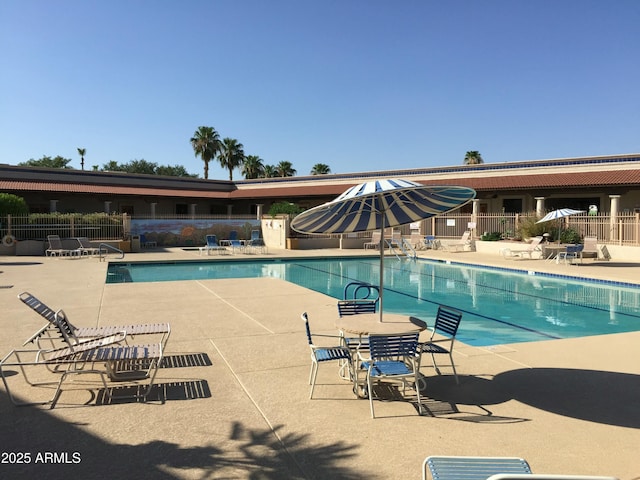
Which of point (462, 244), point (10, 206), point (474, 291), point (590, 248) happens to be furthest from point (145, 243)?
point (590, 248)

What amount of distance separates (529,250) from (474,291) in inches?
352

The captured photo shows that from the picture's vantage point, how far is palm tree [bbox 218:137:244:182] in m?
55.6

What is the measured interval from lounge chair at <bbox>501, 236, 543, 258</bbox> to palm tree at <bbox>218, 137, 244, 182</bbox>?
37.5 meters

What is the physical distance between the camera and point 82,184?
3428cm

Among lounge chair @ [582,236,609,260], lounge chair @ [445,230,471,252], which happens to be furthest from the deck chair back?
lounge chair @ [445,230,471,252]

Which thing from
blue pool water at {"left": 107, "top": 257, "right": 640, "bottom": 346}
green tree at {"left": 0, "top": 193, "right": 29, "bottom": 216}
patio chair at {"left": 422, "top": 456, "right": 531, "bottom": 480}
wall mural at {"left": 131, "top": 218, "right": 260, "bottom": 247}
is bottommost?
blue pool water at {"left": 107, "top": 257, "right": 640, "bottom": 346}

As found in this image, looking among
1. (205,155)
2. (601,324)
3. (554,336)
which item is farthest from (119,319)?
(205,155)

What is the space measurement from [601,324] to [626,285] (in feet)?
17.9

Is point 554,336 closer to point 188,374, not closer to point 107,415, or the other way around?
point 188,374

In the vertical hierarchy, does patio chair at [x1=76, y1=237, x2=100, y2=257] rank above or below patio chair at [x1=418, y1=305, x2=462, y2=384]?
above

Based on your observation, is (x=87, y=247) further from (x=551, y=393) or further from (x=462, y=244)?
(x=551, y=393)

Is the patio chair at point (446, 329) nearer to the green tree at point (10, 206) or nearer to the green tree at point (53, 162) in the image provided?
the green tree at point (10, 206)

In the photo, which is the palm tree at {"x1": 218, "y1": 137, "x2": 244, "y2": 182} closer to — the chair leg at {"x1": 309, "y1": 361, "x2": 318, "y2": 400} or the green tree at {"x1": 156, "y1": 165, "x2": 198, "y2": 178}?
the green tree at {"x1": 156, "y1": 165, "x2": 198, "y2": 178}

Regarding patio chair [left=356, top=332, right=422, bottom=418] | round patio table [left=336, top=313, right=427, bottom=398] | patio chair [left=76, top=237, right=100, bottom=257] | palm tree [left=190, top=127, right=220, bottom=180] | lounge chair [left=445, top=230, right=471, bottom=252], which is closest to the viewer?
patio chair [left=356, top=332, right=422, bottom=418]
